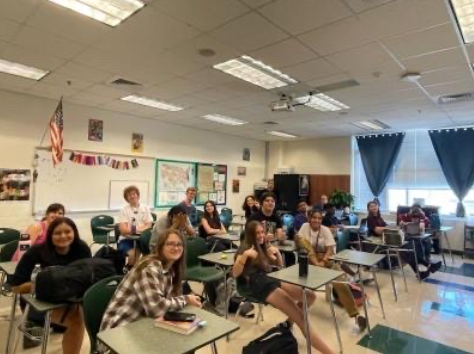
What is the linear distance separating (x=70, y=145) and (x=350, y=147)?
6945 mm

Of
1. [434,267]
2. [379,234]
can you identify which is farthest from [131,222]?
[434,267]

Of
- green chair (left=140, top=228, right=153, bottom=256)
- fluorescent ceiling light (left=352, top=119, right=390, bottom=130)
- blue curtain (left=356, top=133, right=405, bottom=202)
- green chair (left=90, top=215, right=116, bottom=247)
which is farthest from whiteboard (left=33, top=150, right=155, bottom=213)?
blue curtain (left=356, top=133, right=405, bottom=202)

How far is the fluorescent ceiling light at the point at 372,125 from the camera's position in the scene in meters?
6.96

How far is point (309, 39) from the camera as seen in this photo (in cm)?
309

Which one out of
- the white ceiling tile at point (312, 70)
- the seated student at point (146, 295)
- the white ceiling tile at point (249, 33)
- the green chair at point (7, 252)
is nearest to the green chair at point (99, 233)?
the green chair at point (7, 252)

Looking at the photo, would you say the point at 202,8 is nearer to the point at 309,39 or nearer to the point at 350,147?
the point at 309,39

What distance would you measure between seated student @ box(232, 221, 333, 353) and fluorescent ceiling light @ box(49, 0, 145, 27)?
84.5 inches

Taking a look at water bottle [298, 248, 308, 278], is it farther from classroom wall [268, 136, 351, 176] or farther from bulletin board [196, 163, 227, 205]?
classroom wall [268, 136, 351, 176]

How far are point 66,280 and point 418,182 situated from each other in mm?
8198

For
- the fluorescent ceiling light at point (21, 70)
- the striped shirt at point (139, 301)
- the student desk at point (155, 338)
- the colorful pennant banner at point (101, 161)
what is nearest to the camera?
the student desk at point (155, 338)

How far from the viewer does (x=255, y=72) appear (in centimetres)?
407

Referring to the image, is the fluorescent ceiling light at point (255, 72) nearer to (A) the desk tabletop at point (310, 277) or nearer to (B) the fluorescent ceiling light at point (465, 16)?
(B) the fluorescent ceiling light at point (465, 16)

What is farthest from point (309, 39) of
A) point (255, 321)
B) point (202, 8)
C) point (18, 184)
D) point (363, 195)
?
point (363, 195)

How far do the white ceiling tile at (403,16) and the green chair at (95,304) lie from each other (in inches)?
112
